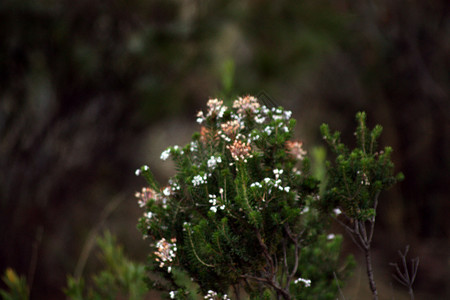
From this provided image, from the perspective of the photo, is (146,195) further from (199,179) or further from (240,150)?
(240,150)

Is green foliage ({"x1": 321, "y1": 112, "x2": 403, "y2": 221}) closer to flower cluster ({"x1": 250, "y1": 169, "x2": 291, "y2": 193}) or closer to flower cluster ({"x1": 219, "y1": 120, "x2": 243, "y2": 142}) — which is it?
flower cluster ({"x1": 250, "y1": 169, "x2": 291, "y2": 193})

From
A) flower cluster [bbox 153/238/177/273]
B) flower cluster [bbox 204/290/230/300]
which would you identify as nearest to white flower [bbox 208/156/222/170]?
flower cluster [bbox 153/238/177/273]

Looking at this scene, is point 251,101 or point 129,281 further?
point 129,281

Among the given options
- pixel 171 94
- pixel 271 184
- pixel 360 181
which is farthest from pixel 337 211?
pixel 171 94

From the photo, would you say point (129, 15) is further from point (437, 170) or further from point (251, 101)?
point (437, 170)

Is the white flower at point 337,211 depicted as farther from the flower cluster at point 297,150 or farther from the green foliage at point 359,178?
the flower cluster at point 297,150

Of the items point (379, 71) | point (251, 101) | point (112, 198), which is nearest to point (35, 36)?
point (112, 198)
